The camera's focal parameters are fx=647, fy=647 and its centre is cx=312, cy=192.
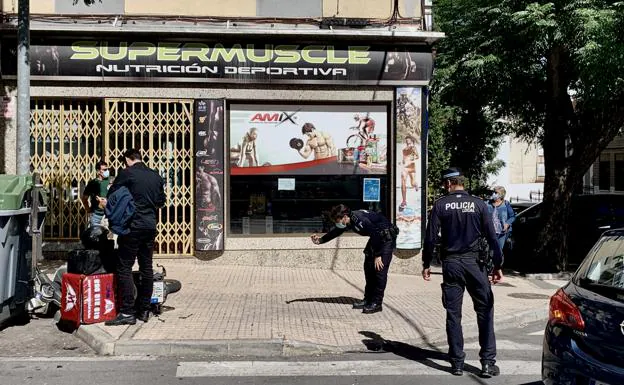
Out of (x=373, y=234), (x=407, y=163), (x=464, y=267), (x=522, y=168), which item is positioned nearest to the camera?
(x=464, y=267)

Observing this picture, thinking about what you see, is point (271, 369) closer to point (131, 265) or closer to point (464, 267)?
point (464, 267)

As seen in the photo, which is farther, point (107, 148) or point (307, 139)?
point (307, 139)

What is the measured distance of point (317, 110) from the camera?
487 inches

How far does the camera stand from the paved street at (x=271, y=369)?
19.1 ft

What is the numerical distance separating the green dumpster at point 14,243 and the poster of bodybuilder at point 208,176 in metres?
4.32

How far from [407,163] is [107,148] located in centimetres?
554

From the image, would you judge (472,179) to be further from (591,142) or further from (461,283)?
(461,283)

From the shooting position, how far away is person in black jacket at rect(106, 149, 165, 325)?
7246mm

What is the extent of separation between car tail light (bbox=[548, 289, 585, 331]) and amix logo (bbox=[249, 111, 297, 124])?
325 inches

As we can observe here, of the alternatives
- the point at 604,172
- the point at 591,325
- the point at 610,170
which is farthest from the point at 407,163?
the point at 604,172

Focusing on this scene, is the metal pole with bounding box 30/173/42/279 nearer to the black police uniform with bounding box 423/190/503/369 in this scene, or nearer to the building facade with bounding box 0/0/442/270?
the building facade with bounding box 0/0/442/270

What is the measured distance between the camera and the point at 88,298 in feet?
24.1

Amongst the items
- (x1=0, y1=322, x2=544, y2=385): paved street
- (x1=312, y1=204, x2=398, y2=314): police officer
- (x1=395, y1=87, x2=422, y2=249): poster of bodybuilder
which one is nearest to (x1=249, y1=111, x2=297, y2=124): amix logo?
(x1=395, y1=87, x2=422, y2=249): poster of bodybuilder

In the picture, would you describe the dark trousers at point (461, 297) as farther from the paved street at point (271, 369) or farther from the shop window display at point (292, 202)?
the shop window display at point (292, 202)
